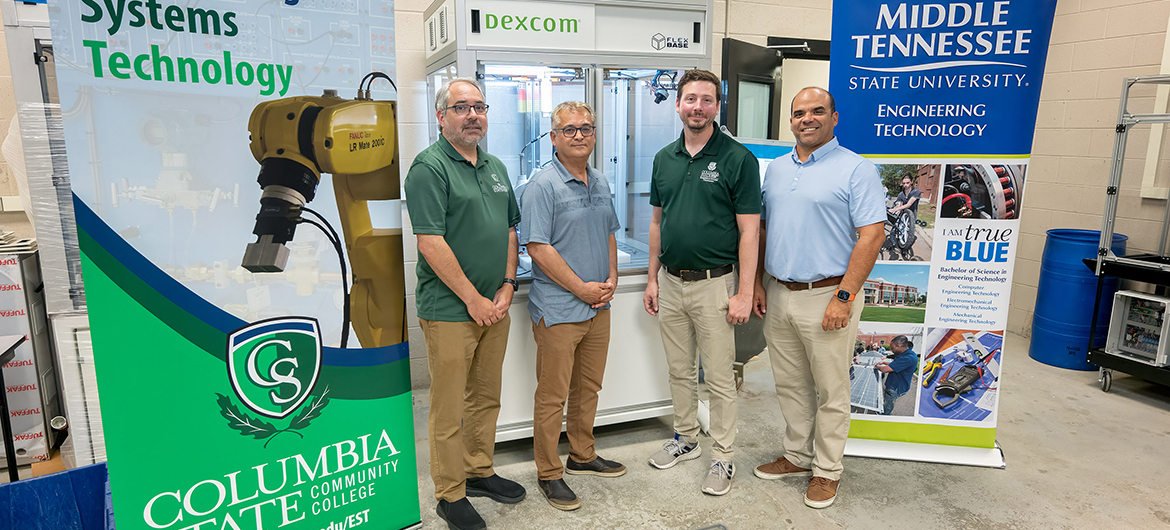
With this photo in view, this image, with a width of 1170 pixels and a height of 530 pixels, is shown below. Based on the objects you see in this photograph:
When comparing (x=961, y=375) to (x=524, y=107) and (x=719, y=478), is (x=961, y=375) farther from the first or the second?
(x=524, y=107)

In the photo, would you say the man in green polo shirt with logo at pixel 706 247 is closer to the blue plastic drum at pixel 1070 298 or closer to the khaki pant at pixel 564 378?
the khaki pant at pixel 564 378

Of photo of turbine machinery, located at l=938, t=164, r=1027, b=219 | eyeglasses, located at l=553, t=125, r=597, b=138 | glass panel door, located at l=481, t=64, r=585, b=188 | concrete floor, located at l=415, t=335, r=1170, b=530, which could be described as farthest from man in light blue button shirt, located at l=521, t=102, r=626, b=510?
photo of turbine machinery, located at l=938, t=164, r=1027, b=219

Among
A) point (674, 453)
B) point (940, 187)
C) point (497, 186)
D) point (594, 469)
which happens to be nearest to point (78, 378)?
point (497, 186)

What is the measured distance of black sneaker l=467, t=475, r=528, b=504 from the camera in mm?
2553

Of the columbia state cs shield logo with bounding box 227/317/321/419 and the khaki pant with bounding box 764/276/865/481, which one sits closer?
the columbia state cs shield logo with bounding box 227/317/321/419

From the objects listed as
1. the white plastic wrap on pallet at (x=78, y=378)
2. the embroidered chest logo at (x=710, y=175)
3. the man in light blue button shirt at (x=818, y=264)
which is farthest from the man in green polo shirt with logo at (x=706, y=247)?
the white plastic wrap on pallet at (x=78, y=378)

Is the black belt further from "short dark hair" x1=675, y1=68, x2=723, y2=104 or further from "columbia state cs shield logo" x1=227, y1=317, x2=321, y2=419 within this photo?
→ "columbia state cs shield logo" x1=227, y1=317, x2=321, y2=419

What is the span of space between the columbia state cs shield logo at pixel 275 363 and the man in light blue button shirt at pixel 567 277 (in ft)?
2.91

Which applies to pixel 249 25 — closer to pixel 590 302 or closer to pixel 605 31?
pixel 590 302

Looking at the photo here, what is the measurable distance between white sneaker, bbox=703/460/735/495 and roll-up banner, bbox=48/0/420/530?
1.32m

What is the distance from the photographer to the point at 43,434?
285 cm

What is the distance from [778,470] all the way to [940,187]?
1.34 metres

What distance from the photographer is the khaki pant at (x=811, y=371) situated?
2.46 meters

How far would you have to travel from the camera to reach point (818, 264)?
2396 millimetres
